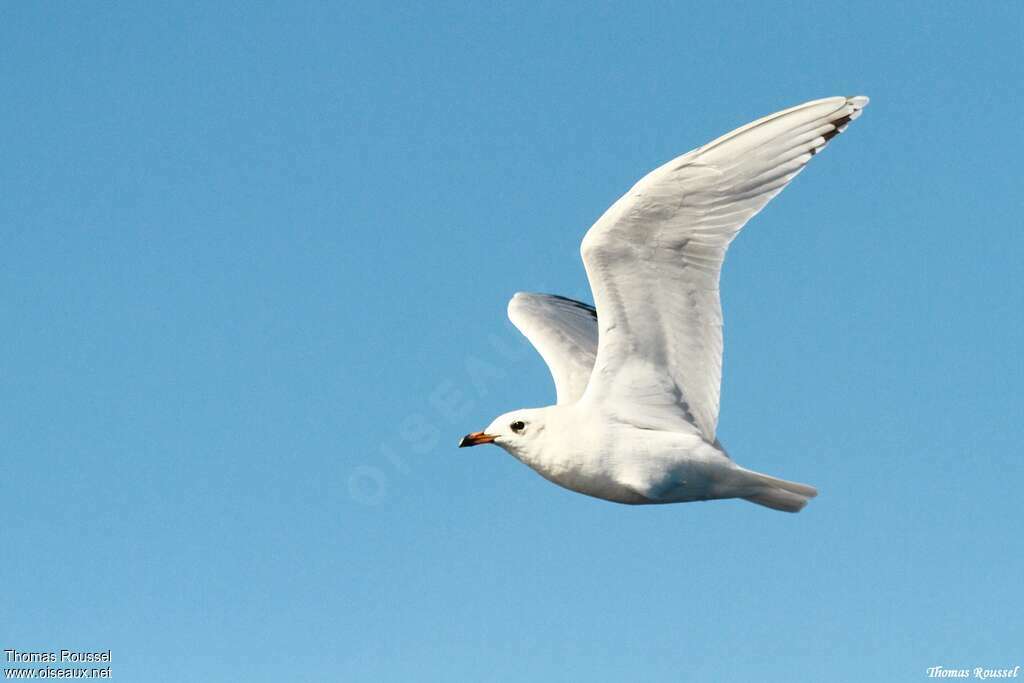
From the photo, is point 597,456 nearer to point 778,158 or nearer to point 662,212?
point 662,212

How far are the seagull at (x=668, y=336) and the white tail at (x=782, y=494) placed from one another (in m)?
0.01

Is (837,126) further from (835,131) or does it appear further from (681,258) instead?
(681,258)

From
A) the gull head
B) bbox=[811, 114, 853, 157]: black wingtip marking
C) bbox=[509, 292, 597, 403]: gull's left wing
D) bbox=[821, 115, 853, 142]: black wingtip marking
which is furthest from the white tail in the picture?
bbox=[821, 115, 853, 142]: black wingtip marking

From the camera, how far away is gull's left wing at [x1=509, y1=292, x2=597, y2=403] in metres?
18.1

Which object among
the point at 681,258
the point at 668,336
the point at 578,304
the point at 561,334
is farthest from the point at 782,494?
the point at 578,304

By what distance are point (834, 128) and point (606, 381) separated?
346cm

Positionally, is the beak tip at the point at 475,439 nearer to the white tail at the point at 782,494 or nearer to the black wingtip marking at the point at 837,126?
the white tail at the point at 782,494

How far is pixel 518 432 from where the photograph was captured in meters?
15.9

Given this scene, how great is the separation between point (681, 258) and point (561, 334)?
3.88m

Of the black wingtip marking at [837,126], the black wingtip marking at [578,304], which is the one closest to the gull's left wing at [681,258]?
the black wingtip marking at [837,126]

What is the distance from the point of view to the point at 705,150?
14992 mm

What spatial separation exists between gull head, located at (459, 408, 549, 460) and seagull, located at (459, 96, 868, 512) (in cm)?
1

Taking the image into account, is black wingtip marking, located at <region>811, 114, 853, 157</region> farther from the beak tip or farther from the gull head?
the beak tip

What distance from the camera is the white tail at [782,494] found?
1586 centimetres
